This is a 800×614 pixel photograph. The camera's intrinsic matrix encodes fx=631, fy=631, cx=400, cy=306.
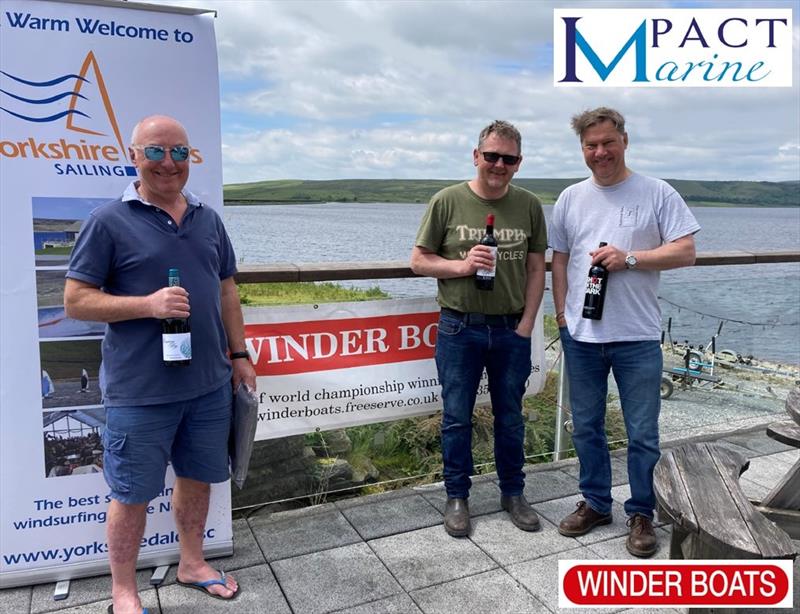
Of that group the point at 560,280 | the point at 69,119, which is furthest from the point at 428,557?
the point at 69,119

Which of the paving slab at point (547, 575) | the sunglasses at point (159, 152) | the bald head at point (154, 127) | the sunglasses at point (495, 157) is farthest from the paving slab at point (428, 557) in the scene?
the bald head at point (154, 127)

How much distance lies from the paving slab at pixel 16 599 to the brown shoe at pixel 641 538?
2730mm

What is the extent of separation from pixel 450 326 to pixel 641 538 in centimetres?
140

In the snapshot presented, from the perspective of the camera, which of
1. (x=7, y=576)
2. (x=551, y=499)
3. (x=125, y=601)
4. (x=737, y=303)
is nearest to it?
(x=125, y=601)

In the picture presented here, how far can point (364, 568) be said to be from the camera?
2924 mm

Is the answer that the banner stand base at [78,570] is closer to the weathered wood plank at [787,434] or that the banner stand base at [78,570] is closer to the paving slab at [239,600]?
the paving slab at [239,600]

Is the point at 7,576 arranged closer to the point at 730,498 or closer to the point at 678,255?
the point at 730,498

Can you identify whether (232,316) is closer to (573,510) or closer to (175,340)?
(175,340)

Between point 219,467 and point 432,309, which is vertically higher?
point 432,309

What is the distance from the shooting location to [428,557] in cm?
302

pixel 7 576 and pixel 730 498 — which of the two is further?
pixel 7 576

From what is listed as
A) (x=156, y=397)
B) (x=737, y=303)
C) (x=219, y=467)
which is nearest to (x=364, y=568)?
(x=219, y=467)

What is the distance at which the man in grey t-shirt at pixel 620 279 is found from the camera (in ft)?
9.79

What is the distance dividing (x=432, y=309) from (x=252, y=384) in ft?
4.43
